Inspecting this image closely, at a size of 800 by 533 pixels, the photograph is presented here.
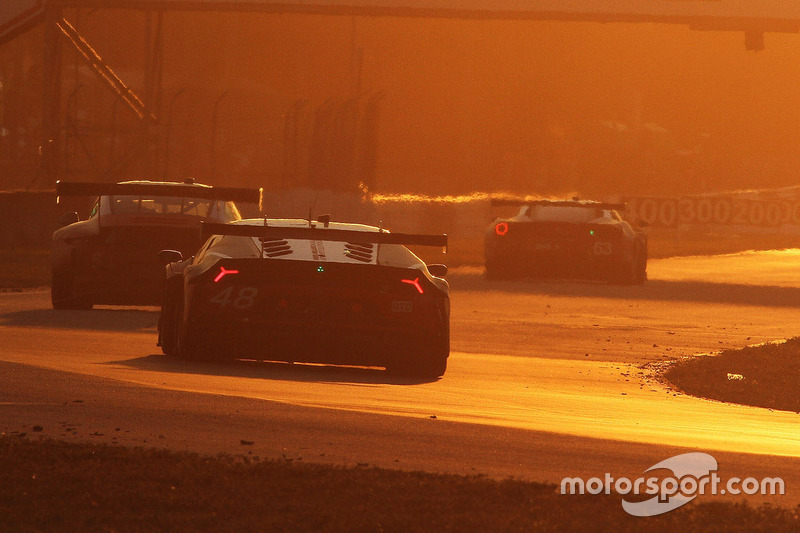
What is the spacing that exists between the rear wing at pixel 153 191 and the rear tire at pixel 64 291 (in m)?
1.68

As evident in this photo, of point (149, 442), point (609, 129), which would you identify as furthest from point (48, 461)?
point (609, 129)

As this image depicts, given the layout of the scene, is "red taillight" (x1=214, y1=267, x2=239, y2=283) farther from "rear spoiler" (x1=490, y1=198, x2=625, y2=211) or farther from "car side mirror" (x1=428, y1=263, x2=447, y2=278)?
"rear spoiler" (x1=490, y1=198, x2=625, y2=211)

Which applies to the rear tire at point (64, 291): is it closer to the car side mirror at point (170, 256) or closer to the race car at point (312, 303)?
the car side mirror at point (170, 256)

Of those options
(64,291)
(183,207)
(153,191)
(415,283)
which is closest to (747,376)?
(415,283)

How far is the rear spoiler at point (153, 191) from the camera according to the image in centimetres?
1420

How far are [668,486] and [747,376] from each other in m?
6.67

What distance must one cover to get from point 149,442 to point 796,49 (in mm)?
102277

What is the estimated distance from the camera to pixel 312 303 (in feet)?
34.7

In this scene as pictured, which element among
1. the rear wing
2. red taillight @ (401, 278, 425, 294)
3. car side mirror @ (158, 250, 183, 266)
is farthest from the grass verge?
the rear wing

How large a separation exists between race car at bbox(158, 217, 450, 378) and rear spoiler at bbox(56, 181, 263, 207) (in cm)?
354

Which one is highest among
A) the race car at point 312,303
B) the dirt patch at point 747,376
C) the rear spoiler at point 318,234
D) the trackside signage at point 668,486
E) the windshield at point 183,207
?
the rear spoiler at point 318,234

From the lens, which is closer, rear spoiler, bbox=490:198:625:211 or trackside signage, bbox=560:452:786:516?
trackside signage, bbox=560:452:786:516

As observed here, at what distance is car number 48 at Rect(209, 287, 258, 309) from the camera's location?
10609 mm

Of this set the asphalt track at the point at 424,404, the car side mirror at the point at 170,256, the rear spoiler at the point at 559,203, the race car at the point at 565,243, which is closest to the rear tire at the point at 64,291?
the asphalt track at the point at 424,404
